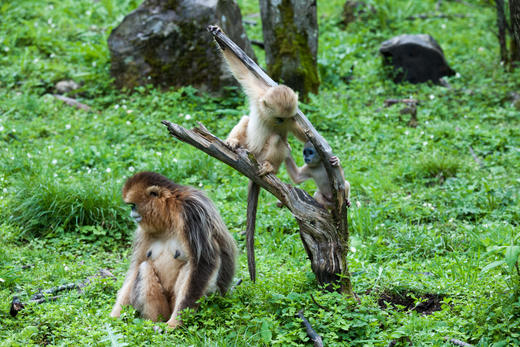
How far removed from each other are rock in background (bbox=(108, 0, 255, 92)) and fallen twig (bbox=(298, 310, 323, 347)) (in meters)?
6.32

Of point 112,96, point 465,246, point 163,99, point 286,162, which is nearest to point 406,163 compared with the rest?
point 465,246

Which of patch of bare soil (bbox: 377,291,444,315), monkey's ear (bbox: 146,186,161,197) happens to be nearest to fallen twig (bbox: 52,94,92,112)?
monkey's ear (bbox: 146,186,161,197)

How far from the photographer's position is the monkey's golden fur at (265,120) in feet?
14.9

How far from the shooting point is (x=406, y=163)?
759cm

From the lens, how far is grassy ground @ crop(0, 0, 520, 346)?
13.7 ft

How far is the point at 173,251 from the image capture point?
15.9 feet

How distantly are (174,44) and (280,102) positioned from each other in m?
5.91

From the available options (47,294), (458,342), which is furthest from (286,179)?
(458,342)

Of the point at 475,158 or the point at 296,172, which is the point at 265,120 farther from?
the point at 475,158

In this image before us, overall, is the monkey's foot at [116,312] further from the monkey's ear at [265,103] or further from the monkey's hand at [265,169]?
the monkey's ear at [265,103]

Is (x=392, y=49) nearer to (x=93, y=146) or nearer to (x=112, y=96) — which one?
(x=112, y=96)

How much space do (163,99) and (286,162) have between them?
4.88m

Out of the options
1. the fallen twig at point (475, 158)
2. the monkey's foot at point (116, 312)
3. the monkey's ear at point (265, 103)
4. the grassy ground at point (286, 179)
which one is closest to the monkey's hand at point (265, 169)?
the monkey's ear at point (265, 103)

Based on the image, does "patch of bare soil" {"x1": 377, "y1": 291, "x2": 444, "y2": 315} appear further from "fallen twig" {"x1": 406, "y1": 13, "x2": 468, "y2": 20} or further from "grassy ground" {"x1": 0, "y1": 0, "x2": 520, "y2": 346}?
"fallen twig" {"x1": 406, "y1": 13, "x2": 468, "y2": 20}
